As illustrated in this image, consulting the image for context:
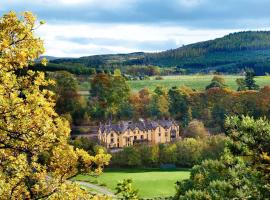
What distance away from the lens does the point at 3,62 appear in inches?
604

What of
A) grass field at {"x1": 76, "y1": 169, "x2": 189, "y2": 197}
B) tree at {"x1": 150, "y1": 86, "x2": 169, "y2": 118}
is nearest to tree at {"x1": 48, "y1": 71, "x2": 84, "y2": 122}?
tree at {"x1": 150, "y1": 86, "x2": 169, "y2": 118}

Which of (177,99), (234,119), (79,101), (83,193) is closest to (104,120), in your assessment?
(79,101)

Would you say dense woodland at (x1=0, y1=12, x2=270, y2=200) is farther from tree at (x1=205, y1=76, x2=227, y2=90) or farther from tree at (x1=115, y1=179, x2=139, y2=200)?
tree at (x1=205, y1=76, x2=227, y2=90)

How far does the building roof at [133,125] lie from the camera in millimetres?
108125

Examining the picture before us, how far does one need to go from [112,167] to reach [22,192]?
81241 millimetres

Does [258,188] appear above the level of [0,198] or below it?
below

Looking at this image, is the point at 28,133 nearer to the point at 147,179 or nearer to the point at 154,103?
the point at 147,179

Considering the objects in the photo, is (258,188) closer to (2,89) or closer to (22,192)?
(22,192)

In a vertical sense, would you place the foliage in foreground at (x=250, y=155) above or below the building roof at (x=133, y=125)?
above

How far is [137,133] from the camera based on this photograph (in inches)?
4375

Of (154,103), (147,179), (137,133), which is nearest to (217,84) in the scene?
(154,103)

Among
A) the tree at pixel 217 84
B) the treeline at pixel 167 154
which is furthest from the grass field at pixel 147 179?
the tree at pixel 217 84

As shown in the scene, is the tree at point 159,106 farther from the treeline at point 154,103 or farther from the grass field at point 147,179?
the grass field at point 147,179

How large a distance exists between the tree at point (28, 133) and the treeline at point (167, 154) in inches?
3161
